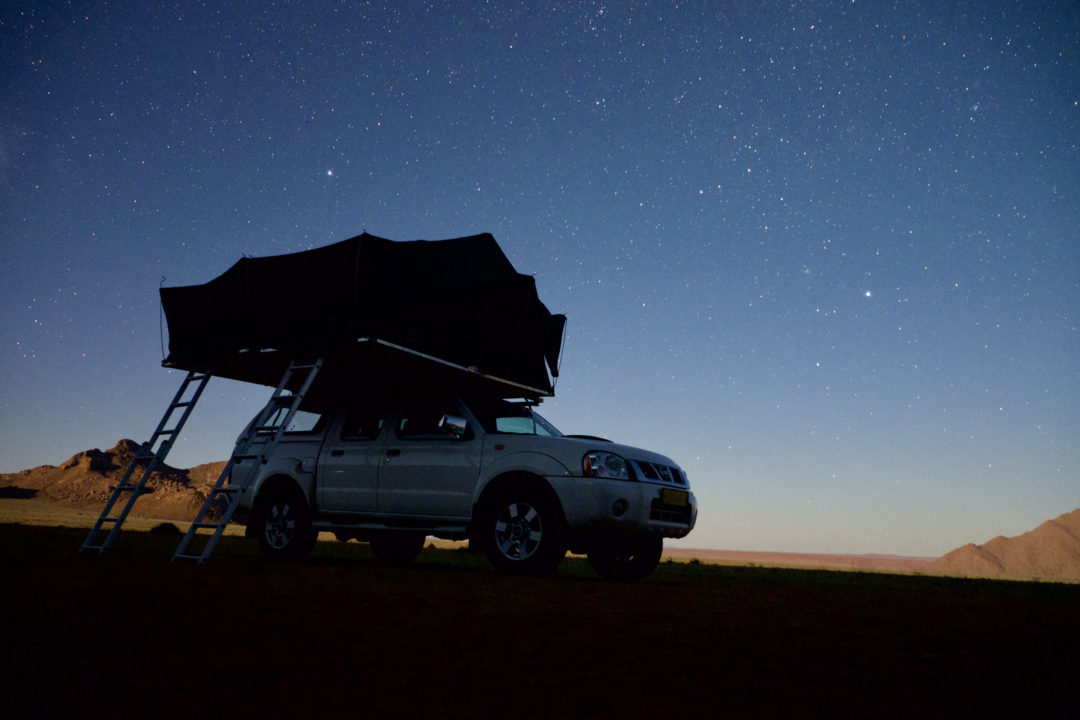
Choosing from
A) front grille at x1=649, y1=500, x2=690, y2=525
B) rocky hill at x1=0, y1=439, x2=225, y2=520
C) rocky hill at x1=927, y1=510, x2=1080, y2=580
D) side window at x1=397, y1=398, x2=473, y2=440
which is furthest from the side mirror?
rocky hill at x1=927, y1=510, x2=1080, y2=580

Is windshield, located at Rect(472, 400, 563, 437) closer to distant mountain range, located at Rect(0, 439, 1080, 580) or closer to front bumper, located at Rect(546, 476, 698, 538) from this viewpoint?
front bumper, located at Rect(546, 476, 698, 538)

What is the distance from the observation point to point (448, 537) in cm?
803

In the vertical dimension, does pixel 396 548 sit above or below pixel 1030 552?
below

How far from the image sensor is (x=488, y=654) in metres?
3.17

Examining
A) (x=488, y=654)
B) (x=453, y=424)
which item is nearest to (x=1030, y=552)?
(x=453, y=424)

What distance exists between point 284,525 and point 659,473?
15.4ft

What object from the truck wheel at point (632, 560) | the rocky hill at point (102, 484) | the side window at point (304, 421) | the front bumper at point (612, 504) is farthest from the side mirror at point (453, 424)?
the rocky hill at point (102, 484)

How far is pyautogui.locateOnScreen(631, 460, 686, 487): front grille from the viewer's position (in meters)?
7.87

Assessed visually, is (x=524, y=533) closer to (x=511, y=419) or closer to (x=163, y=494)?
(x=511, y=419)

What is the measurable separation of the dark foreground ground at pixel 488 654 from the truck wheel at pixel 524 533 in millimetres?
1377

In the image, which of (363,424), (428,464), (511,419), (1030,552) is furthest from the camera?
(1030,552)

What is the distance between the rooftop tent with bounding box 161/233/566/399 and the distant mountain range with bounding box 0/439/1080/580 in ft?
26.7

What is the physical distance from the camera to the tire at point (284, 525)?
30.1 feet

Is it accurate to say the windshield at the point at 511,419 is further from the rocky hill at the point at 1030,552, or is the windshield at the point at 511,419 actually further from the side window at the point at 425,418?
the rocky hill at the point at 1030,552
